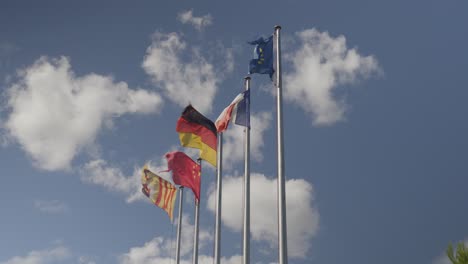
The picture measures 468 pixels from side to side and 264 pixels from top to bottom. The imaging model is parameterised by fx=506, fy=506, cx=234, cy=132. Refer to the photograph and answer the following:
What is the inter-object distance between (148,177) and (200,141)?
6.83m

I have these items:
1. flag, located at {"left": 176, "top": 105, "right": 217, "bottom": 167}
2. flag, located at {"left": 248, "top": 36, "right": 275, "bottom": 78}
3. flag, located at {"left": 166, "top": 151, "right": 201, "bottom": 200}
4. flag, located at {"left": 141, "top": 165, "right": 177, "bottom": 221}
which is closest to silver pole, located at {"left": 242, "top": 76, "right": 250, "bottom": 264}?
flag, located at {"left": 248, "top": 36, "right": 275, "bottom": 78}

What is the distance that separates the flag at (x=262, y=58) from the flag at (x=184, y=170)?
21.0 ft

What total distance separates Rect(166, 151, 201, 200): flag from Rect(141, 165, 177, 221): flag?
14.2 feet

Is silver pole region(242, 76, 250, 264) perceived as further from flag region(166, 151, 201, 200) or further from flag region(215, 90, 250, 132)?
flag region(166, 151, 201, 200)

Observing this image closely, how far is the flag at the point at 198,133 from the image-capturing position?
22641 millimetres

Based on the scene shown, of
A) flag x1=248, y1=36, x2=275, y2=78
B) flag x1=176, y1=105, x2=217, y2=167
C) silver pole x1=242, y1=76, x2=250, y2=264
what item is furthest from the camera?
flag x1=176, y1=105, x2=217, y2=167

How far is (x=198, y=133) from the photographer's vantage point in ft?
75.3

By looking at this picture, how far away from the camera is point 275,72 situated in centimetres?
1984

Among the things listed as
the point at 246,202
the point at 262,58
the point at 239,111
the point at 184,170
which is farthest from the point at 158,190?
the point at 262,58

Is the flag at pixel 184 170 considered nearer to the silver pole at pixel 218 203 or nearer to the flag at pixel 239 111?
the silver pole at pixel 218 203

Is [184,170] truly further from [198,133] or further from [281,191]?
[281,191]

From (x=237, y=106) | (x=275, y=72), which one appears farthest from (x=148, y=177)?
(x=275, y=72)

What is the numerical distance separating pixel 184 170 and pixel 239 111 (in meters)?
5.34

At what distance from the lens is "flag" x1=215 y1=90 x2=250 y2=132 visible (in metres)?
20.6
